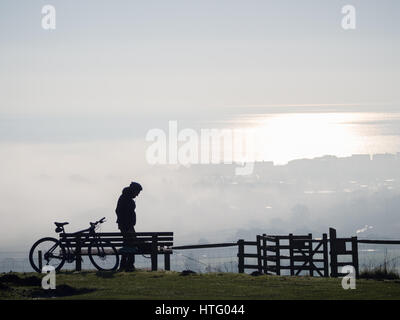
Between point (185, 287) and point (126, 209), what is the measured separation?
7.02 metres

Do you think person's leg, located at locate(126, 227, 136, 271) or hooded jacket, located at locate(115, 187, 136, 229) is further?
hooded jacket, located at locate(115, 187, 136, 229)

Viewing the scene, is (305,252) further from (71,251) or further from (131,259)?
(71,251)

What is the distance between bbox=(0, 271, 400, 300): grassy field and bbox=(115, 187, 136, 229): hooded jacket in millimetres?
2806

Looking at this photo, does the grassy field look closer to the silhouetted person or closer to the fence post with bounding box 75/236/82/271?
the fence post with bounding box 75/236/82/271

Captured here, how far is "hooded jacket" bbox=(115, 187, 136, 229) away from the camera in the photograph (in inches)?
1215

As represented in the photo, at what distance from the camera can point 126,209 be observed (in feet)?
101

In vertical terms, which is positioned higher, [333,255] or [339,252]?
[339,252]

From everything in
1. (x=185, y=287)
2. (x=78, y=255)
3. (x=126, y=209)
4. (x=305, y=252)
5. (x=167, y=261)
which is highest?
(x=126, y=209)

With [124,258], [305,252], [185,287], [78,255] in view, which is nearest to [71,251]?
[78,255]

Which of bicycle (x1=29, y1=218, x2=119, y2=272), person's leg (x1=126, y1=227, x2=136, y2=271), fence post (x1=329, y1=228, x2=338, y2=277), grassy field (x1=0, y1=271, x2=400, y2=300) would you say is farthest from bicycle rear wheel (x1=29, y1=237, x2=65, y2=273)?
fence post (x1=329, y1=228, x2=338, y2=277)

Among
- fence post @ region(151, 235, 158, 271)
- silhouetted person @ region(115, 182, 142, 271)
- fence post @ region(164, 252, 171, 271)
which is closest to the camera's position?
fence post @ region(151, 235, 158, 271)

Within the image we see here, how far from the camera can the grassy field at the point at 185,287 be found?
886 inches
